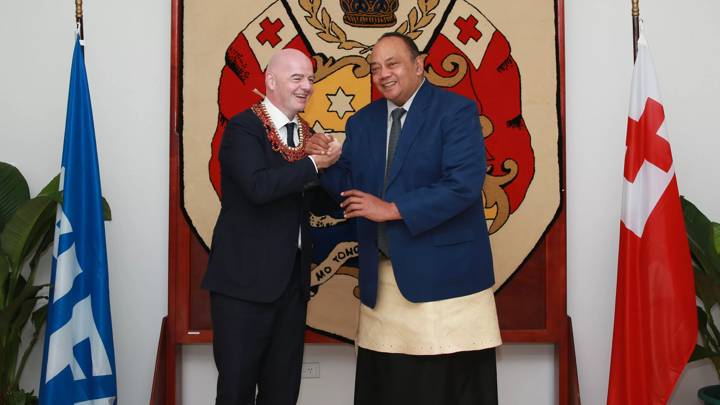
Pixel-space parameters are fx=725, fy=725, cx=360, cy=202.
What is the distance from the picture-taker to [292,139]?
2.37 metres

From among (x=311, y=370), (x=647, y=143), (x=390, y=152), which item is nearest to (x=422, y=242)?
(x=390, y=152)

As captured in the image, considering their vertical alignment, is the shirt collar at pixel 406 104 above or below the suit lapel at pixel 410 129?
above

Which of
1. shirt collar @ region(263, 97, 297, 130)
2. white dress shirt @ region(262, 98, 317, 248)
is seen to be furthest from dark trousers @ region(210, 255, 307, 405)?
shirt collar @ region(263, 97, 297, 130)

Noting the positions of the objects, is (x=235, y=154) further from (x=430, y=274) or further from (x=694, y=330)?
(x=694, y=330)

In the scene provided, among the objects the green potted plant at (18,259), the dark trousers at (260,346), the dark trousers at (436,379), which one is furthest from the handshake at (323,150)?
the green potted plant at (18,259)

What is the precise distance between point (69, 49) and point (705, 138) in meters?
2.92

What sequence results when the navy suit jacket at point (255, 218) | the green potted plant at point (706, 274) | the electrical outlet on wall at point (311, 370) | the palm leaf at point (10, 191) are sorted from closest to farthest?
1. the navy suit jacket at point (255, 218)
2. the green potted plant at point (706, 274)
3. the palm leaf at point (10, 191)
4. the electrical outlet on wall at point (311, 370)

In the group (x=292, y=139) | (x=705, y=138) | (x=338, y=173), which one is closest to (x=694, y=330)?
(x=705, y=138)

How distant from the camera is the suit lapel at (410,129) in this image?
2312 mm

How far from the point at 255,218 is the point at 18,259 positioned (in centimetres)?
113

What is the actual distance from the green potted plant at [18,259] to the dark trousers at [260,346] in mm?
977

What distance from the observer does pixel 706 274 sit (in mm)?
2988

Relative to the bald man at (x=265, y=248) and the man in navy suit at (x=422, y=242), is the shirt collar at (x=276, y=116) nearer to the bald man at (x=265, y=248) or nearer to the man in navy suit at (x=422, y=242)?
the bald man at (x=265, y=248)

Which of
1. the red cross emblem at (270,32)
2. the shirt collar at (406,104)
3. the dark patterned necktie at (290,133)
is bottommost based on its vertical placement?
the dark patterned necktie at (290,133)
